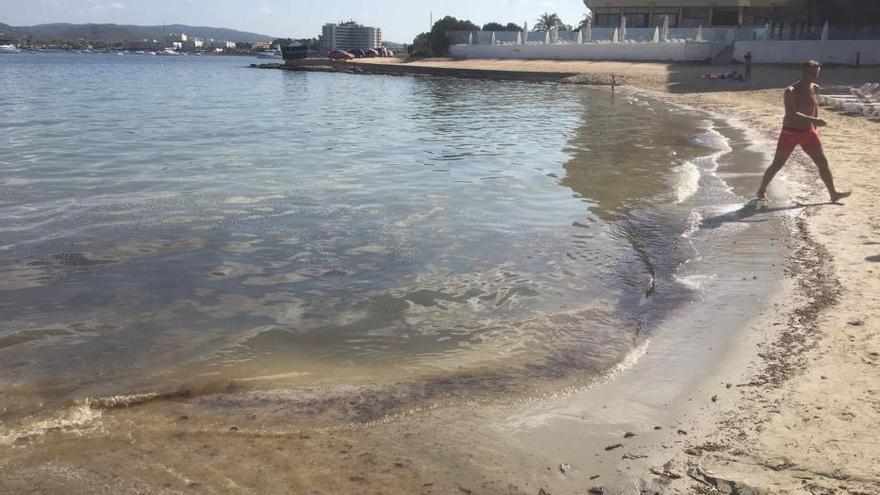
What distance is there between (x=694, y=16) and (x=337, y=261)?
64839mm

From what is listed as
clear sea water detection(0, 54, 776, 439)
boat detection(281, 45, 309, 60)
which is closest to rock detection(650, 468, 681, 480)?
clear sea water detection(0, 54, 776, 439)

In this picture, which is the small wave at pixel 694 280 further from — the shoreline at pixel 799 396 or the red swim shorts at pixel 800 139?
the red swim shorts at pixel 800 139

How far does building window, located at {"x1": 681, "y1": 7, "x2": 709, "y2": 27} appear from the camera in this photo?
205 feet

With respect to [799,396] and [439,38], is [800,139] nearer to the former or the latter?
[799,396]

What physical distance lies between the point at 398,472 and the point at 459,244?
4.77 m

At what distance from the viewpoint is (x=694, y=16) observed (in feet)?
206

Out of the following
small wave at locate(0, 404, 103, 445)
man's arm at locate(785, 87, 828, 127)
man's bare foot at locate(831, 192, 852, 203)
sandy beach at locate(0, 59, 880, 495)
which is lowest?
small wave at locate(0, 404, 103, 445)

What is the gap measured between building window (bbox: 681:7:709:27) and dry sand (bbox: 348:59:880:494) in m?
61.3

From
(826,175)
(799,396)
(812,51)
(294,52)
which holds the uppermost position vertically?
(294,52)

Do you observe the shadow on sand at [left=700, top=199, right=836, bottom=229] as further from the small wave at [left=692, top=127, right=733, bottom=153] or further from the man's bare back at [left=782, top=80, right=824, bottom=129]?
the small wave at [left=692, top=127, right=733, bottom=153]

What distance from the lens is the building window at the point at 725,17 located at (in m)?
61.2

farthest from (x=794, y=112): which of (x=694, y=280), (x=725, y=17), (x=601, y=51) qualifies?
(x=725, y=17)

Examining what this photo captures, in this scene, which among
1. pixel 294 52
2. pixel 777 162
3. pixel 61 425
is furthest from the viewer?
pixel 294 52

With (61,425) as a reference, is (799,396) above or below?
above
